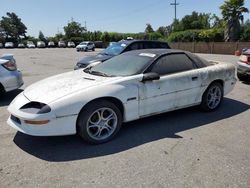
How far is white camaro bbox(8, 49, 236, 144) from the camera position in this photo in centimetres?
341

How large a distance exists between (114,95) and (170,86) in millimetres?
1161

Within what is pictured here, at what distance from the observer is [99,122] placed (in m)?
3.79

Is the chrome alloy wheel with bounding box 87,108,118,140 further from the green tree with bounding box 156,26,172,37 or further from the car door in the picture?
the green tree with bounding box 156,26,172,37

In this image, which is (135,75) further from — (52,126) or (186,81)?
(52,126)

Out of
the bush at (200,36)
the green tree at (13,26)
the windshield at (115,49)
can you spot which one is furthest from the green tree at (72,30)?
the windshield at (115,49)

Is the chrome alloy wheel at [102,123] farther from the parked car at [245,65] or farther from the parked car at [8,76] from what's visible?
the parked car at [245,65]

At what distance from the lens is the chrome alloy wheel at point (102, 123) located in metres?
3.72

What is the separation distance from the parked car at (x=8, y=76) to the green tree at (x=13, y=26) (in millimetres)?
78869

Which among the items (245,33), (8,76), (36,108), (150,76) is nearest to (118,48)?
(8,76)

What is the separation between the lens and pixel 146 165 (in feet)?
10.3

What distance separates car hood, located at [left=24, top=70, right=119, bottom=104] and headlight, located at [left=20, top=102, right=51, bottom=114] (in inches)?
2.4

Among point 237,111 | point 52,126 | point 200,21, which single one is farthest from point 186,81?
point 200,21

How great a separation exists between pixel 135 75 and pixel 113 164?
1526 mm

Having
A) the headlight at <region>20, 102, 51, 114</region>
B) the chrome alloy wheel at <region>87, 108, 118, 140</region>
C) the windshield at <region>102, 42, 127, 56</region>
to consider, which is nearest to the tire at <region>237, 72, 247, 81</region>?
the windshield at <region>102, 42, 127, 56</region>
